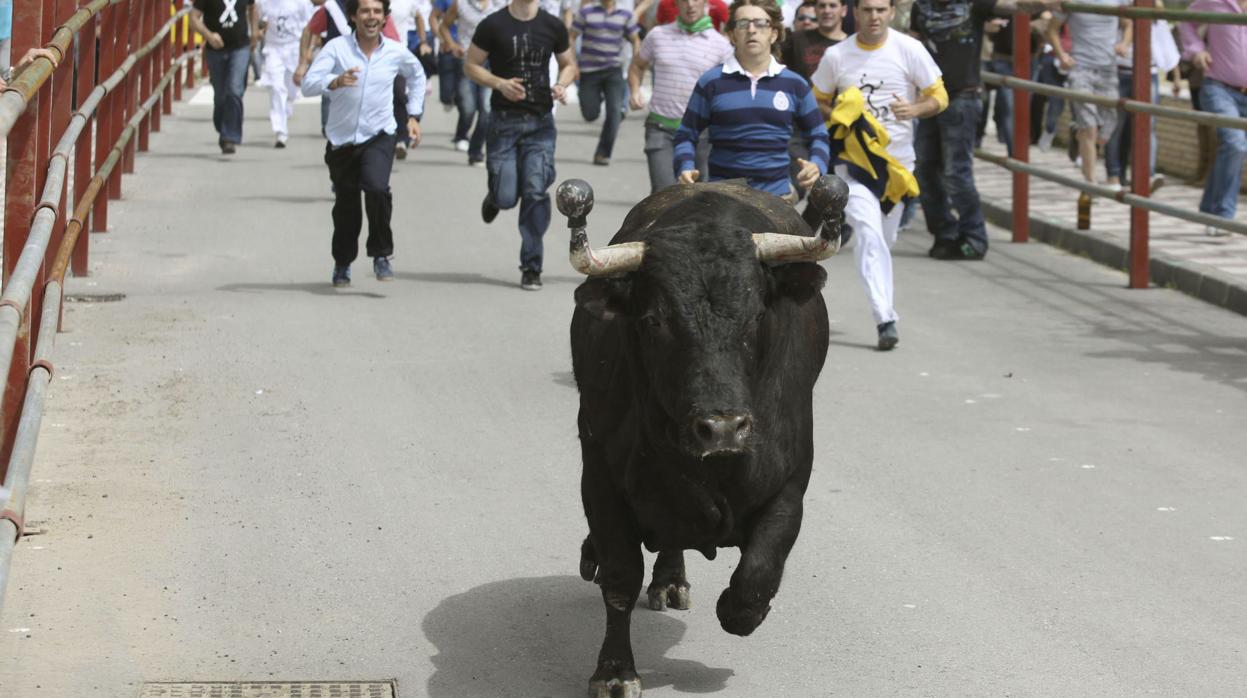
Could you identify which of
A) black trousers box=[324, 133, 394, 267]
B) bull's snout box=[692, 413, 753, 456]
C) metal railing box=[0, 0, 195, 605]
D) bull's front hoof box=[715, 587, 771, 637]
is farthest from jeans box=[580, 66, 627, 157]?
bull's snout box=[692, 413, 753, 456]

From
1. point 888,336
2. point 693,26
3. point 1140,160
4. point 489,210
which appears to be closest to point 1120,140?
point 1140,160

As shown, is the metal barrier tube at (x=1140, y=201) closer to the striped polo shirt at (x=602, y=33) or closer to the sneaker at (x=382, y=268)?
Answer: the sneaker at (x=382, y=268)

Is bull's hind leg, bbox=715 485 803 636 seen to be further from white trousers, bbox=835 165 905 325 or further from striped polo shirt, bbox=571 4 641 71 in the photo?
striped polo shirt, bbox=571 4 641 71

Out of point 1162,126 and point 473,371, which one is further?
point 1162,126

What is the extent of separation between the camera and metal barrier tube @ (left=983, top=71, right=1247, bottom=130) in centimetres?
1184

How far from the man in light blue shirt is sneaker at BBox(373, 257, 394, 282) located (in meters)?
0.10

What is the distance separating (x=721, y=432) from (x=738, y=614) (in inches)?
28.3

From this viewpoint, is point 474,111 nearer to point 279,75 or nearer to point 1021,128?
point 279,75

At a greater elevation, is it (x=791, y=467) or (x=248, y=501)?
(x=791, y=467)

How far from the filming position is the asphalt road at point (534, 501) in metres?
5.92

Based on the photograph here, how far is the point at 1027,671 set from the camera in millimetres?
5840

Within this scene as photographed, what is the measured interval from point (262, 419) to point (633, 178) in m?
10.8

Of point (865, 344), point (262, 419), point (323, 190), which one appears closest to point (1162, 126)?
point (323, 190)

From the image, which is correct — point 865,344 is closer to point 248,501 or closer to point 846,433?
point 846,433
